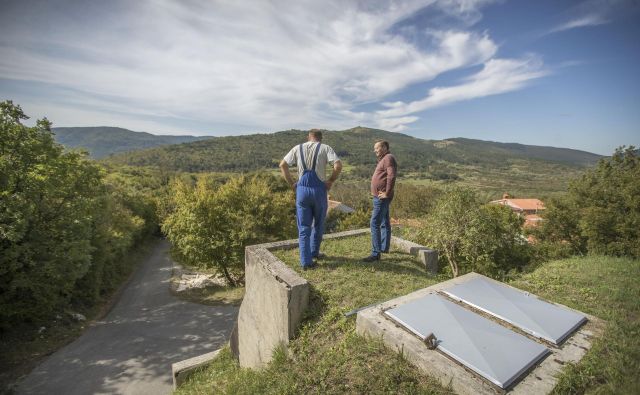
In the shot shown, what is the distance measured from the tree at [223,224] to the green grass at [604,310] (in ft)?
49.3

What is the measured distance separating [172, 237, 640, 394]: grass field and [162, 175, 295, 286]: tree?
1126 cm

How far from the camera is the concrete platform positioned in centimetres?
267

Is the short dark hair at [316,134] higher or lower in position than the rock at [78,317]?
higher

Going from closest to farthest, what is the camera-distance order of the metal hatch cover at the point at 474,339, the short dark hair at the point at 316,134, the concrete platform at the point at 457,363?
the concrete platform at the point at 457,363, the metal hatch cover at the point at 474,339, the short dark hair at the point at 316,134

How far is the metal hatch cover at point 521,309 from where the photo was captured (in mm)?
3422

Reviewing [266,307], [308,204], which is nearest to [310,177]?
[308,204]

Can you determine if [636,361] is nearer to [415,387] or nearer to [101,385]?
[415,387]

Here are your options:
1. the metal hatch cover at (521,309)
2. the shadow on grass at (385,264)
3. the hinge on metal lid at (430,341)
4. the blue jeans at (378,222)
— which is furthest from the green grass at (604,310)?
Result: the blue jeans at (378,222)

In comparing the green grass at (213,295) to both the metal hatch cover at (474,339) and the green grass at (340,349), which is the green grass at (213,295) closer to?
the green grass at (340,349)

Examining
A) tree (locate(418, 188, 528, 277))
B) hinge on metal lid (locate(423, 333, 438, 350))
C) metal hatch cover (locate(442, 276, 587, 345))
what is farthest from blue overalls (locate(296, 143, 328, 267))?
tree (locate(418, 188, 528, 277))

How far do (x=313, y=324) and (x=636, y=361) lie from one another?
3506 millimetres

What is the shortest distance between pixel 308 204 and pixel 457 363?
10.5ft

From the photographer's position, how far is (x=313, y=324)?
4309 mm

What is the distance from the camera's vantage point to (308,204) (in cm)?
523
